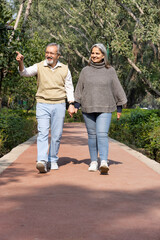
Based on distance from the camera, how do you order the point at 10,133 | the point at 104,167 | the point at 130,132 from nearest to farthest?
the point at 104,167 < the point at 10,133 < the point at 130,132

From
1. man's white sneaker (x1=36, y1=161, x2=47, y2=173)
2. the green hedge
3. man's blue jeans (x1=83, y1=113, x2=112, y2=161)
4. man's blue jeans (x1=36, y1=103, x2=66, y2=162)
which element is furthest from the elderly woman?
the green hedge

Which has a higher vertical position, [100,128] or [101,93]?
[101,93]

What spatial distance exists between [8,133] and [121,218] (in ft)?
30.8

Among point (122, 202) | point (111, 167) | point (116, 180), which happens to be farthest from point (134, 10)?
point (122, 202)

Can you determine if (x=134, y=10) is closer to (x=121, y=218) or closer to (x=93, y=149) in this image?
(x=93, y=149)

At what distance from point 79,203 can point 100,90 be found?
8.37ft

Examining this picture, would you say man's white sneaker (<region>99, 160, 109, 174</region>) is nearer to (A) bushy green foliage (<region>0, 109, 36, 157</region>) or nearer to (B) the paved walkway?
(B) the paved walkway

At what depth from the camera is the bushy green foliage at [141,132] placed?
12.4 meters

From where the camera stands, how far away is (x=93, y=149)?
296 inches

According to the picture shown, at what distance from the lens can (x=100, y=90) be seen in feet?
23.2

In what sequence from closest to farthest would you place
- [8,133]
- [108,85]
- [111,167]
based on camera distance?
[108,85] < [111,167] < [8,133]

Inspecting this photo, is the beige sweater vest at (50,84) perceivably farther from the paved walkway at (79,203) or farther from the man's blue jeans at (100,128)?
the paved walkway at (79,203)

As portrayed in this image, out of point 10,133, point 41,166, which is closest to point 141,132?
point 10,133

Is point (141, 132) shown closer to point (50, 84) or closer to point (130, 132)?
point (130, 132)
